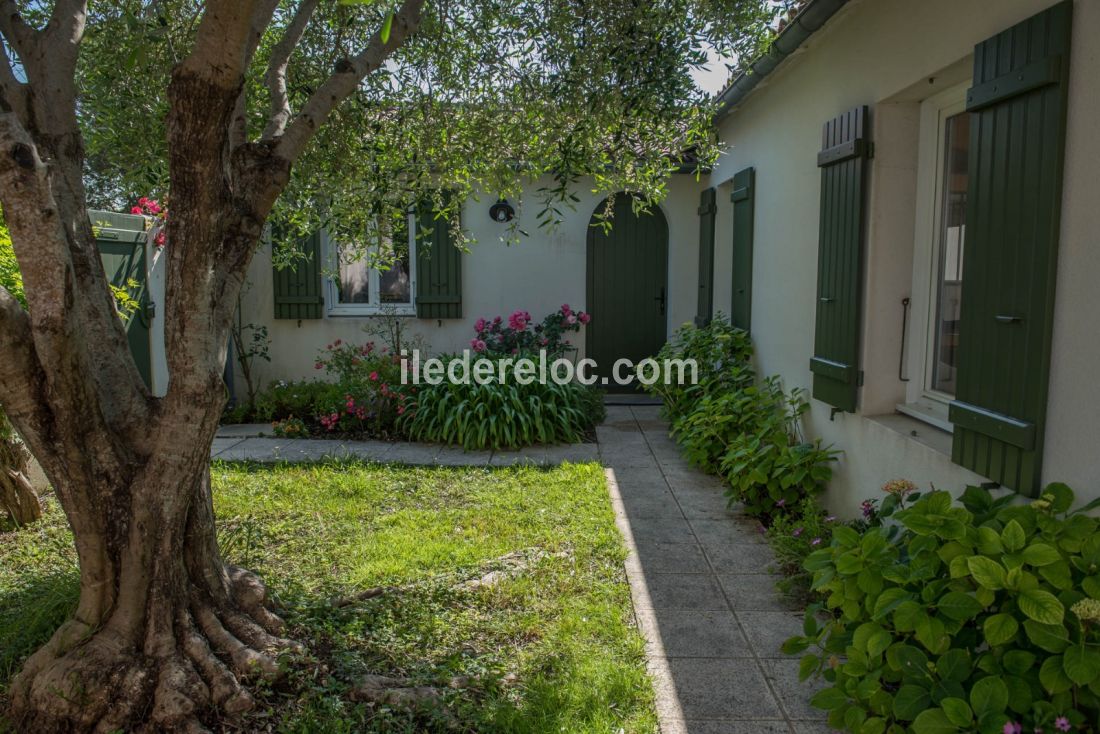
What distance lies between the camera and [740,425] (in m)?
5.69

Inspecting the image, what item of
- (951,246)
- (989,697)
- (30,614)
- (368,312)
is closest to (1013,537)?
(989,697)

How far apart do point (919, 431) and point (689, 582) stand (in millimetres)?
1338

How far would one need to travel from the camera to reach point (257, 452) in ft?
21.4

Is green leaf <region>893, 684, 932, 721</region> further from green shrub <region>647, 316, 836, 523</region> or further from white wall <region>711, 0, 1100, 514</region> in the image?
green shrub <region>647, 316, 836, 523</region>

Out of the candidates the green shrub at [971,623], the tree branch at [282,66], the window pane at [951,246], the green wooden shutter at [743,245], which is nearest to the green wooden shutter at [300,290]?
the green wooden shutter at [743,245]

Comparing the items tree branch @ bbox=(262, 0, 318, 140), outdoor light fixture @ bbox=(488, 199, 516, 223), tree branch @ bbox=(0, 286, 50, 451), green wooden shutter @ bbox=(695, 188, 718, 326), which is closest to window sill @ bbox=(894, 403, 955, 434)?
tree branch @ bbox=(262, 0, 318, 140)

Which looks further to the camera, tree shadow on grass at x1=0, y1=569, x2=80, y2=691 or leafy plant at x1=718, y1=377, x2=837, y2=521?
leafy plant at x1=718, y1=377, x2=837, y2=521

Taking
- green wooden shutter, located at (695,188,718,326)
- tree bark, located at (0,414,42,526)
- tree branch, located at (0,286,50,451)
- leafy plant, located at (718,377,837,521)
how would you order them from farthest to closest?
green wooden shutter, located at (695,188,718,326) < leafy plant, located at (718,377,837,521) < tree bark, located at (0,414,42,526) < tree branch, located at (0,286,50,451)

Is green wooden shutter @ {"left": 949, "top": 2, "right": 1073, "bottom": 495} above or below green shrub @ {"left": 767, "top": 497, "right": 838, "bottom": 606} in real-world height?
above

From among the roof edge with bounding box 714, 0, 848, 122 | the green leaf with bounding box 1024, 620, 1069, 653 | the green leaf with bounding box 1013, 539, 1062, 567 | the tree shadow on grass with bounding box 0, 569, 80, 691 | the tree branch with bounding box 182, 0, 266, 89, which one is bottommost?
the tree shadow on grass with bounding box 0, 569, 80, 691

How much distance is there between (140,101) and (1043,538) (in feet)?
14.5

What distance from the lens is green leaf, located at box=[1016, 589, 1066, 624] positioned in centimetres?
195

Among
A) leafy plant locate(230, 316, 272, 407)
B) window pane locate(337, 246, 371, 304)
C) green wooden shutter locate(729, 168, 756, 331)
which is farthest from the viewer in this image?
window pane locate(337, 246, 371, 304)

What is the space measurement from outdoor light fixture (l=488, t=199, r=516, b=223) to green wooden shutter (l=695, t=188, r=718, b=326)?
2.09 meters
